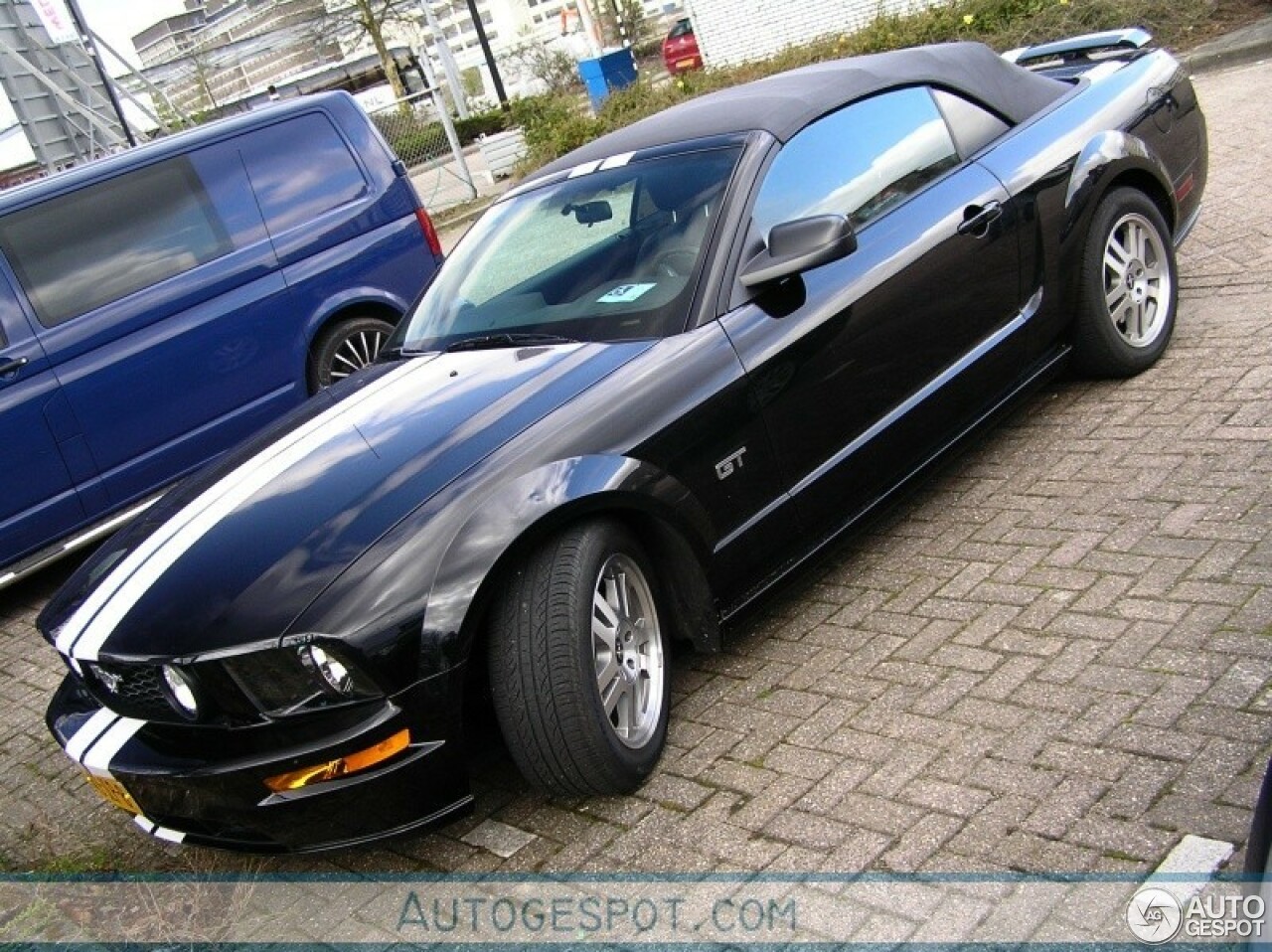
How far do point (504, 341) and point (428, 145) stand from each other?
51.0ft

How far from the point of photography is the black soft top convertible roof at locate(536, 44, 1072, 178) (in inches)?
169

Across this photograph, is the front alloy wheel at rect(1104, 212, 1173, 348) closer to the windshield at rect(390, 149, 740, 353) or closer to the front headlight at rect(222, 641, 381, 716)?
the windshield at rect(390, 149, 740, 353)

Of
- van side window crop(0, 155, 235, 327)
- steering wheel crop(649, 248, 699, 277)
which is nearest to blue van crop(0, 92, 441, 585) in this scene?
van side window crop(0, 155, 235, 327)

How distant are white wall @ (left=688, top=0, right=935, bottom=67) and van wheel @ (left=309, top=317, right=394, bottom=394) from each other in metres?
13.4

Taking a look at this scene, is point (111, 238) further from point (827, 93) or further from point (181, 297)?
point (827, 93)

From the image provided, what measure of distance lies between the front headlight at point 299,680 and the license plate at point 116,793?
0.57 metres

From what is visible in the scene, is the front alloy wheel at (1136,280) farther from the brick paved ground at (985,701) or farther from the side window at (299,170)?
the side window at (299,170)

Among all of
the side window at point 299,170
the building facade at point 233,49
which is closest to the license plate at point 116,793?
the side window at point 299,170

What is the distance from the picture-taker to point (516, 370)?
12.4 feet

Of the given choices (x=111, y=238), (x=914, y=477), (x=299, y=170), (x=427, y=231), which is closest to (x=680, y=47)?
(x=427, y=231)

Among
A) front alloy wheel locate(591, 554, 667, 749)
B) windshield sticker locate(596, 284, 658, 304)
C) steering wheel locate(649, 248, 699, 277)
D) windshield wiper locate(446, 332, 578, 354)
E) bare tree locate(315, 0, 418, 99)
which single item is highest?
bare tree locate(315, 0, 418, 99)

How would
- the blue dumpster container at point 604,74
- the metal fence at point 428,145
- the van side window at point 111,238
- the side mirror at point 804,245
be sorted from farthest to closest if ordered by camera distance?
the blue dumpster container at point 604,74 < the metal fence at point 428,145 < the van side window at point 111,238 < the side mirror at point 804,245

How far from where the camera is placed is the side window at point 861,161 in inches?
162

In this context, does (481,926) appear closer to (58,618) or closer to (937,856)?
(937,856)
